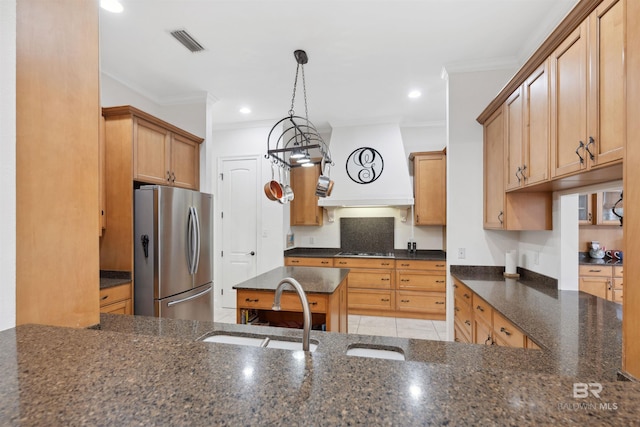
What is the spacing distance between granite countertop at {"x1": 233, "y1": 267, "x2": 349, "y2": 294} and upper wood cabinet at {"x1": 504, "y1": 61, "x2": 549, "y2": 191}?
5.25ft

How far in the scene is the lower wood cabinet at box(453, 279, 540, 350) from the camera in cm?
159

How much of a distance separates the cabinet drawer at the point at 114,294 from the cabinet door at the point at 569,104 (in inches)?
127

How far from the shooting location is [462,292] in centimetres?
259

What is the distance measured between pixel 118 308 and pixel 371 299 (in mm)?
3006

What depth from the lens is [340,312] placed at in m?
2.71

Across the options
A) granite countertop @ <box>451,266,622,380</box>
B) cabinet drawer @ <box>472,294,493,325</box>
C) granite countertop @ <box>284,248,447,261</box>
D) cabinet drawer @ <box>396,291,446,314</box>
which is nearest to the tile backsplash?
granite countertop @ <box>284,248,447,261</box>

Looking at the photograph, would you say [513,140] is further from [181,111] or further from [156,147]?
[181,111]

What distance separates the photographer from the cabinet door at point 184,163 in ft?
10.6

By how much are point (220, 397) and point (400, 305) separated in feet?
13.1

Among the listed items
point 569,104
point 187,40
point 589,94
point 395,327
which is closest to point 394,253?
point 395,327

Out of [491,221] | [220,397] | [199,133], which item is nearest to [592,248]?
[491,221]

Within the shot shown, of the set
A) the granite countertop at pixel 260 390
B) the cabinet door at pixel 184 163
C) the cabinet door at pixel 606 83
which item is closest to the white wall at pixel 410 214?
the cabinet door at pixel 184 163

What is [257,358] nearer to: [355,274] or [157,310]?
[157,310]

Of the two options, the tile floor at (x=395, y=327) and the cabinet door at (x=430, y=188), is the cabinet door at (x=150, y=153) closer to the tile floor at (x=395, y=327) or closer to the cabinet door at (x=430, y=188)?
the tile floor at (x=395, y=327)
